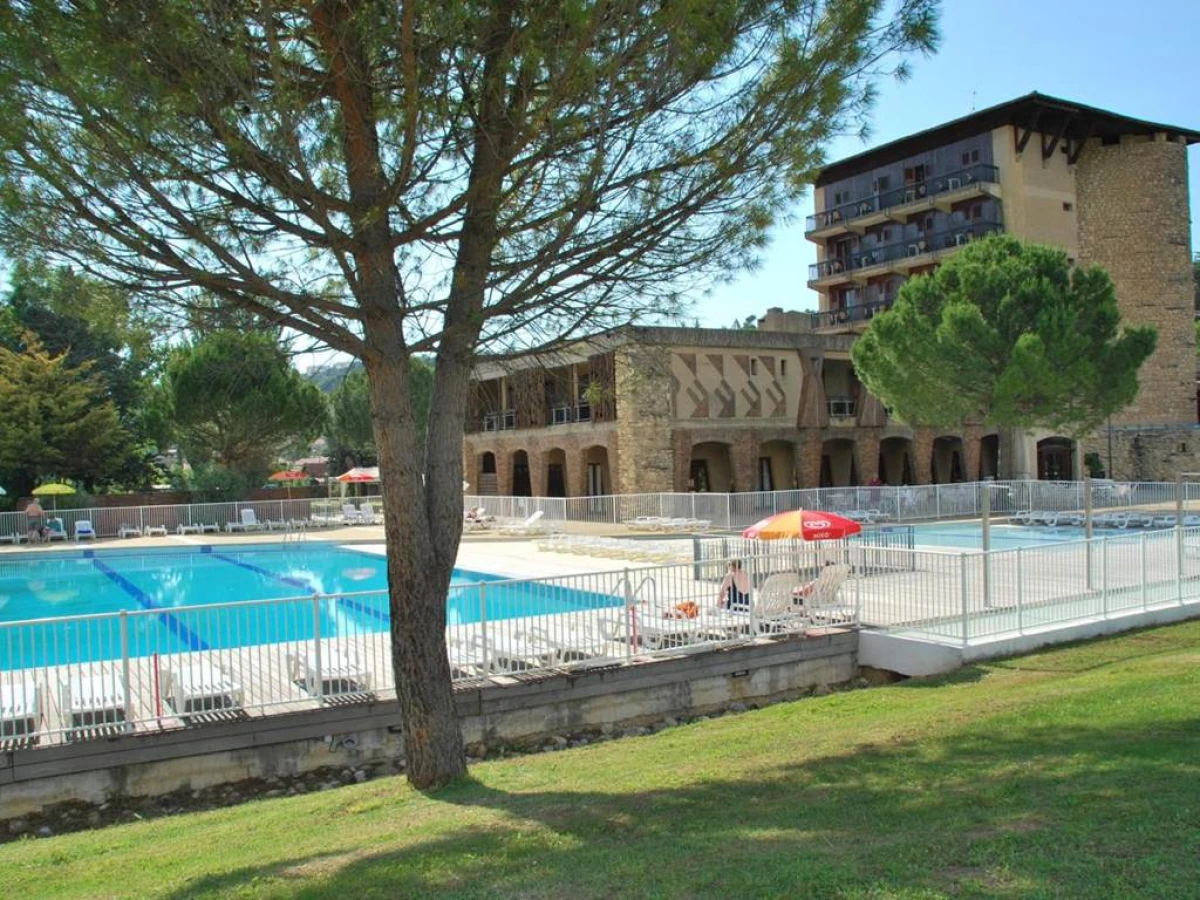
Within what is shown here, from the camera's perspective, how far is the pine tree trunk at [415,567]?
679cm

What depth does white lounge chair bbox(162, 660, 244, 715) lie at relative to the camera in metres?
8.57

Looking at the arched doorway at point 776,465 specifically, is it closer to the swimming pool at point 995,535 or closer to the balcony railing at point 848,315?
the swimming pool at point 995,535

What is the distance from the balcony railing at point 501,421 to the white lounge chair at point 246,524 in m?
10.0

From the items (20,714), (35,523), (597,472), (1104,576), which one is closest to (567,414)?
(597,472)

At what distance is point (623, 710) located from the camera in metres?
10.3

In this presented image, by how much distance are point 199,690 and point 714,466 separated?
28558mm

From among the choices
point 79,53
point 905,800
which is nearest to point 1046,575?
point 905,800

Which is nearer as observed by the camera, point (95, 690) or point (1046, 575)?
point (95, 690)

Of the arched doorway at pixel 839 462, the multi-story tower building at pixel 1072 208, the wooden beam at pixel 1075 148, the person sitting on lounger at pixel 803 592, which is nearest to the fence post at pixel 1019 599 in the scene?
the person sitting on lounger at pixel 803 592

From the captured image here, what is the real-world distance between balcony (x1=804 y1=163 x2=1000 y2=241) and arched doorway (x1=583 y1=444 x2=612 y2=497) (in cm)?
1830

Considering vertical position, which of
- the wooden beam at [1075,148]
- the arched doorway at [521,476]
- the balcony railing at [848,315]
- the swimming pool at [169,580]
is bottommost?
the swimming pool at [169,580]

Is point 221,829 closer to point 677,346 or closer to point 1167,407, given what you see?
point 677,346

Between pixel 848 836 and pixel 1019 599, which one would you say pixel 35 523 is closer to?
pixel 1019 599

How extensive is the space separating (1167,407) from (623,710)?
39894 mm
